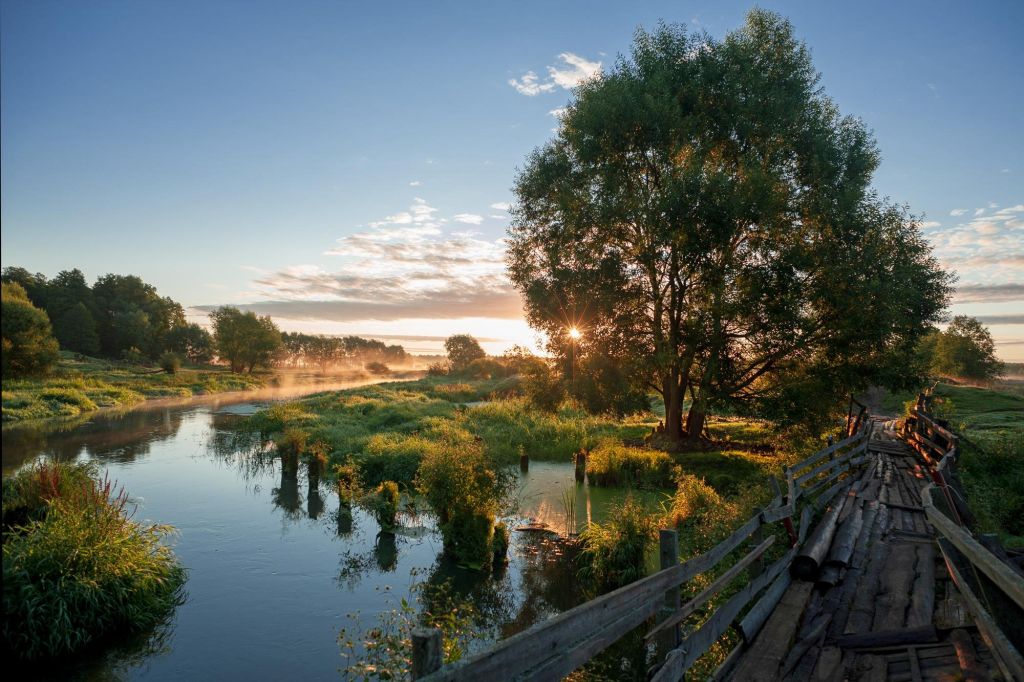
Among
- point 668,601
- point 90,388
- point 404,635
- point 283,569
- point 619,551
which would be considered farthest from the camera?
point 90,388

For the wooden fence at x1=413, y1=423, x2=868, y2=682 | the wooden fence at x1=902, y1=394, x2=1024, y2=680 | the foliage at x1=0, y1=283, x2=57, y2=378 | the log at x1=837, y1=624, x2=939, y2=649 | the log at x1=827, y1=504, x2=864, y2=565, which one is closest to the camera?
the wooden fence at x1=413, y1=423, x2=868, y2=682

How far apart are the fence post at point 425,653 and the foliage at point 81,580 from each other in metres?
9.54

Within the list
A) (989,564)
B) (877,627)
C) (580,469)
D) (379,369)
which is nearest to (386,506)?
(580,469)

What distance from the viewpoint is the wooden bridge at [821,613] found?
4.76 meters

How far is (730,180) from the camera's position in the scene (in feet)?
69.2

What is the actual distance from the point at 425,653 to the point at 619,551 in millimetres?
10024

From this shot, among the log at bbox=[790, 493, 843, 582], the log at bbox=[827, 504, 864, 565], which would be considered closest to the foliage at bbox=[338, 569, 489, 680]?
the log at bbox=[790, 493, 843, 582]

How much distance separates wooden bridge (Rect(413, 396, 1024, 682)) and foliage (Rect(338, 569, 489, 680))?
7.71 feet

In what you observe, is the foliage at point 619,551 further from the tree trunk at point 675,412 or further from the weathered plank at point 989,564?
the tree trunk at point 675,412

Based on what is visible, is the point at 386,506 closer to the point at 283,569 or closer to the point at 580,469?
the point at 283,569

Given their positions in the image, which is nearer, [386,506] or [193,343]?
[386,506]

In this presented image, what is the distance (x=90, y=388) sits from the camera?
4638 centimetres

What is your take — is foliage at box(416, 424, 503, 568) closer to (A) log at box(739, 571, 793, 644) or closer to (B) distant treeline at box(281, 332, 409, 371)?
(A) log at box(739, 571, 793, 644)

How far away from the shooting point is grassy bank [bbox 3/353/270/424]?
37.5 metres
